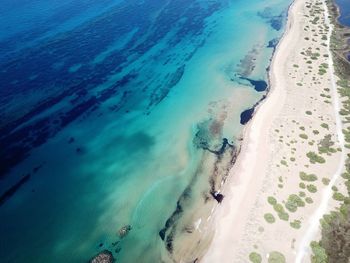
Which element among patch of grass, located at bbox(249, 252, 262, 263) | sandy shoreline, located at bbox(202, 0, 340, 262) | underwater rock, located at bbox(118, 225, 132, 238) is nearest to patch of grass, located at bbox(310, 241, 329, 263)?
sandy shoreline, located at bbox(202, 0, 340, 262)

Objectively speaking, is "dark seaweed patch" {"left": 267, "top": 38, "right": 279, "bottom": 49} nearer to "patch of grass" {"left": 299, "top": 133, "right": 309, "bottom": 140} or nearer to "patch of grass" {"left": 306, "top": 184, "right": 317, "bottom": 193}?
"patch of grass" {"left": 299, "top": 133, "right": 309, "bottom": 140}

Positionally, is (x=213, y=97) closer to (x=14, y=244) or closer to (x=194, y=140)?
(x=194, y=140)

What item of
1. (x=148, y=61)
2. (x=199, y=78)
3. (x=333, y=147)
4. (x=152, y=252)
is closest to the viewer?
(x=152, y=252)

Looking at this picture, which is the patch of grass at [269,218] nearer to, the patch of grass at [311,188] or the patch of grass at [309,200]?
the patch of grass at [309,200]

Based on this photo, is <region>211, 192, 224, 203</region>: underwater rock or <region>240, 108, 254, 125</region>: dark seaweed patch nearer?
<region>211, 192, 224, 203</region>: underwater rock

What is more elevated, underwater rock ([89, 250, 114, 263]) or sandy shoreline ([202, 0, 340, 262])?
sandy shoreline ([202, 0, 340, 262])

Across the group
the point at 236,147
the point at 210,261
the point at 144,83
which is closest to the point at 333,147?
the point at 236,147
